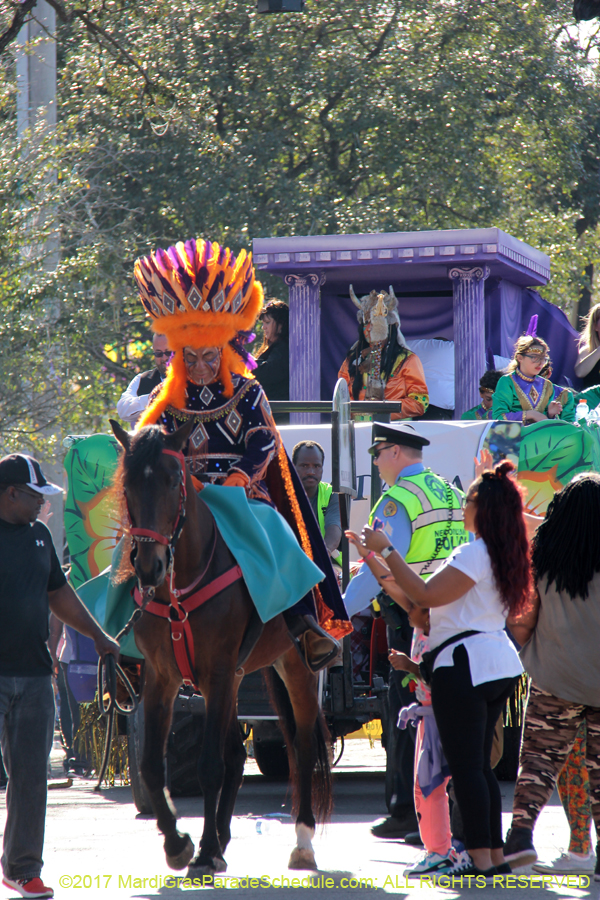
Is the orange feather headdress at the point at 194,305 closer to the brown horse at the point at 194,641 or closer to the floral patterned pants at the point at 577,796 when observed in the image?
the brown horse at the point at 194,641

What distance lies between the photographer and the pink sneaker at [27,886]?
5.43 m

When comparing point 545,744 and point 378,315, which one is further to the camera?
point 378,315

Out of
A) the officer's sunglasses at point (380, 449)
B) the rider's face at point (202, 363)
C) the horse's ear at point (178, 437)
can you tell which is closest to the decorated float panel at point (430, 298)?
the officer's sunglasses at point (380, 449)

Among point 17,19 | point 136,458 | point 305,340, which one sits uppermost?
point 17,19

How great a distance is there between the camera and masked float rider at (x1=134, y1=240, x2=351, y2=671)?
6.90 metres

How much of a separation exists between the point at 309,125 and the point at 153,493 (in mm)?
17578

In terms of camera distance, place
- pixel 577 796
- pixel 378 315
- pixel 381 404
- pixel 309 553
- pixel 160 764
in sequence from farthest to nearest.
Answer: pixel 378 315, pixel 381 404, pixel 309 553, pixel 577 796, pixel 160 764

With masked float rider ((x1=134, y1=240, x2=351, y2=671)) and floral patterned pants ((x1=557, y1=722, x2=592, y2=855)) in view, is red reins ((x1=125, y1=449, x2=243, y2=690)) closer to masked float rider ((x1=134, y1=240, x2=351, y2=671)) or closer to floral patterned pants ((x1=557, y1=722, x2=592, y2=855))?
masked float rider ((x1=134, y1=240, x2=351, y2=671))

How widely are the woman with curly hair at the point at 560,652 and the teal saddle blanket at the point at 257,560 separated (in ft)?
3.88

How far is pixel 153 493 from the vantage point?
589cm

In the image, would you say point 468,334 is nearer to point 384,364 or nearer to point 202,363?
point 384,364

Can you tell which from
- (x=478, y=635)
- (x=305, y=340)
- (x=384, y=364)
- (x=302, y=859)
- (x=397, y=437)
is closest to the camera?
(x=478, y=635)

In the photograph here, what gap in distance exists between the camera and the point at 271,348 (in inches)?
516

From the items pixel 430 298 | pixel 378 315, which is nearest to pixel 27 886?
pixel 378 315
